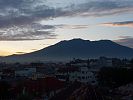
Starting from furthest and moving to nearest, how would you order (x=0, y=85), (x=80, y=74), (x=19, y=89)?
(x=80, y=74) → (x=19, y=89) → (x=0, y=85)

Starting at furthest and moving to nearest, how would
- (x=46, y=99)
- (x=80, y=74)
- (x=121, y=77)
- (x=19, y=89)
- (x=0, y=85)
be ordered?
(x=80, y=74) < (x=121, y=77) < (x=19, y=89) < (x=0, y=85) < (x=46, y=99)

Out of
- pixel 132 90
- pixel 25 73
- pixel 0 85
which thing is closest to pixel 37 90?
pixel 0 85

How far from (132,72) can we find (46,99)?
26220 millimetres

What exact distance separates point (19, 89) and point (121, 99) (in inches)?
590

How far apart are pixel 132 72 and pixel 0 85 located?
2571 centimetres

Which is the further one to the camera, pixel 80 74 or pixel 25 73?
pixel 25 73

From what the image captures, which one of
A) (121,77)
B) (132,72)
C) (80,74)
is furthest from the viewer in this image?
(80,74)

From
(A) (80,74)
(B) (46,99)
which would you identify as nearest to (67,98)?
(B) (46,99)

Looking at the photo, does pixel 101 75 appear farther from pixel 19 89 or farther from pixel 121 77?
pixel 19 89

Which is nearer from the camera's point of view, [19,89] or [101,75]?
[19,89]

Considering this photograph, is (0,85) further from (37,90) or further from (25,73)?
(25,73)

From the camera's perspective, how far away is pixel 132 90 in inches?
1895

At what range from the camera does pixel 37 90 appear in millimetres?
52438

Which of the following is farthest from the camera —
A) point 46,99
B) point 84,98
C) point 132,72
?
point 132,72
